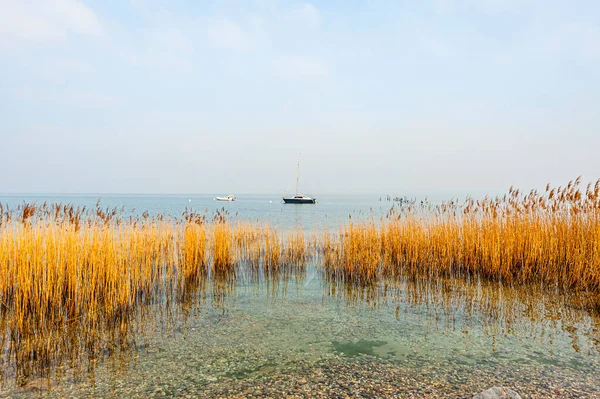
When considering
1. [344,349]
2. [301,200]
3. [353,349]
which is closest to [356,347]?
[353,349]

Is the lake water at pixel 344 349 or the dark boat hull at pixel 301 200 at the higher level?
the dark boat hull at pixel 301 200

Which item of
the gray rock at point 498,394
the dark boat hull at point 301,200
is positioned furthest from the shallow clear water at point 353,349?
the dark boat hull at point 301,200

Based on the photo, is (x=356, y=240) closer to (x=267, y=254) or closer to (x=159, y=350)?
(x=267, y=254)

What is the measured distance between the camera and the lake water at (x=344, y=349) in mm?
3268

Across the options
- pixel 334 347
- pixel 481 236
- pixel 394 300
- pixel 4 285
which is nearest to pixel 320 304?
pixel 394 300

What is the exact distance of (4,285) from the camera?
5.08m

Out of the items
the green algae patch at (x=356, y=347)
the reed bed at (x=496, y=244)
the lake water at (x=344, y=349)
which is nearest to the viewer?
the lake water at (x=344, y=349)

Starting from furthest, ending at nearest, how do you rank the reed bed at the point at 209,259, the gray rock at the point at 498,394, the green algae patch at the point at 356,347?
1. the reed bed at the point at 209,259
2. the green algae patch at the point at 356,347
3. the gray rock at the point at 498,394

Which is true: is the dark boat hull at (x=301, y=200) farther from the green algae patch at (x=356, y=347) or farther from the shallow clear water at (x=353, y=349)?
the green algae patch at (x=356, y=347)

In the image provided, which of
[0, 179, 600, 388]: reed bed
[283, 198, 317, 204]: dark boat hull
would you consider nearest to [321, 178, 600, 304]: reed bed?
[0, 179, 600, 388]: reed bed

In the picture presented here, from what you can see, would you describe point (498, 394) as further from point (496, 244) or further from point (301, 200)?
point (301, 200)

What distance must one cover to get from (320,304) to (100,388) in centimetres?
379

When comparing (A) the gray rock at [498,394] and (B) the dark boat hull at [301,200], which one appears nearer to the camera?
(A) the gray rock at [498,394]

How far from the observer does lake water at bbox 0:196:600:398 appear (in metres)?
3.27
